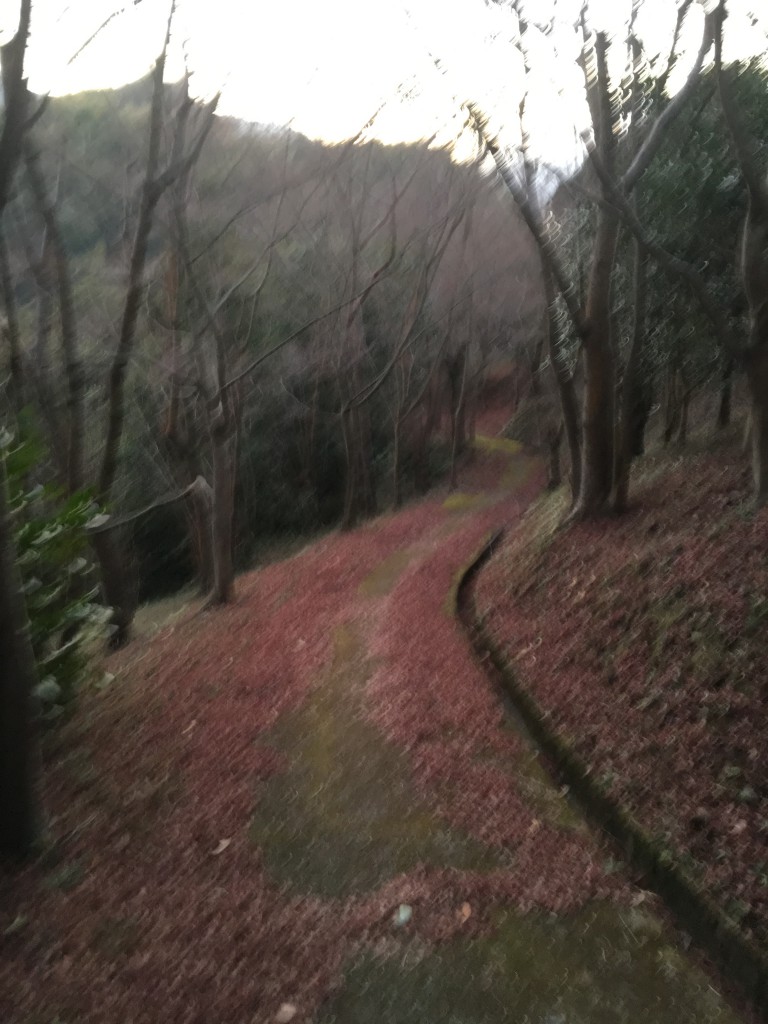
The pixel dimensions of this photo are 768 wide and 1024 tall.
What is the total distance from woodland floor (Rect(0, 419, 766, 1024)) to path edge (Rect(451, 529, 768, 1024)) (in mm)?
122

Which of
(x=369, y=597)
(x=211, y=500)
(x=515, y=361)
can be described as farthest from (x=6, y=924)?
(x=515, y=361)

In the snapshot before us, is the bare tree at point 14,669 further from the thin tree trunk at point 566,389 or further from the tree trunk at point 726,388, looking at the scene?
the tree trunk at point 726,388

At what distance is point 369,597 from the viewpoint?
13797 mm

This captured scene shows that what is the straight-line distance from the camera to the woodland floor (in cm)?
421

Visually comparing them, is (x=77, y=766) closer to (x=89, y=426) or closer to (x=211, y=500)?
(x=211, y=500)

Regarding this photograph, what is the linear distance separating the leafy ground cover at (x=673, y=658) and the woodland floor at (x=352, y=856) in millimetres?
50

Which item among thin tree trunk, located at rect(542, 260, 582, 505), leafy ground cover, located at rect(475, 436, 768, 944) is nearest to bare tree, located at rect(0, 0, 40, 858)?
leafy ground cover, located at rect(475, 436, 768, 944)

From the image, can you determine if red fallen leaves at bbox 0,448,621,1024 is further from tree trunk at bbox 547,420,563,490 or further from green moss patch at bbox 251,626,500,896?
tree trunk at bbox 547,420,563,490

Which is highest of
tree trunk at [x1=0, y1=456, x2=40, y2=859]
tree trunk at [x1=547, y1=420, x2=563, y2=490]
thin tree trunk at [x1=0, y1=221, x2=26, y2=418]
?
thin tree trunk at [x1=0, y1=221, x2=26, y2=418]

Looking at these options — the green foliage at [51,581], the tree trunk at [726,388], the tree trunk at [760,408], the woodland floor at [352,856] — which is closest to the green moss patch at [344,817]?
the woodland floor at [352,856]

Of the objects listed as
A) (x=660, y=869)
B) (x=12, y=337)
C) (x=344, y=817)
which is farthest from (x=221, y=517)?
(x=660, y=869)

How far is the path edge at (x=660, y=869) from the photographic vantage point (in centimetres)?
408

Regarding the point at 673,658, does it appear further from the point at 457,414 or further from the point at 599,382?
the point at 457,414

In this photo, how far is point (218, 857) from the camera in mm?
5613
